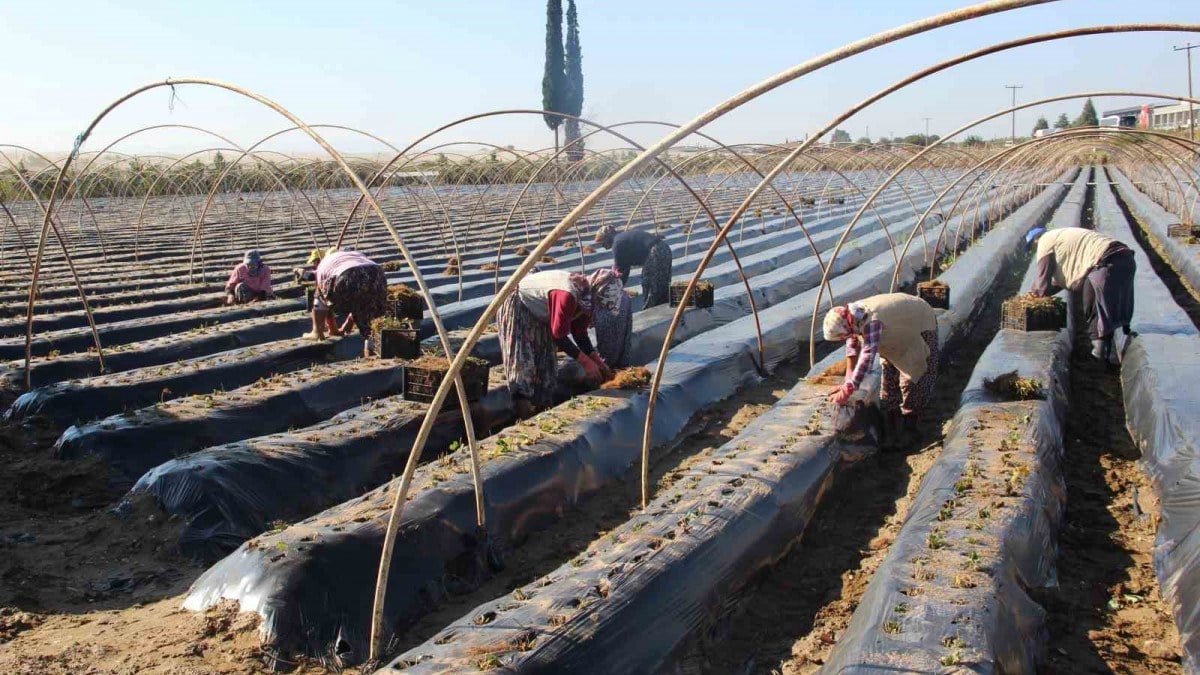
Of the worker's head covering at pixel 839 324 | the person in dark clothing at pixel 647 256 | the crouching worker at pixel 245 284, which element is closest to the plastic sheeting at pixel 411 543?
the worker's head covering at pixel 839 324

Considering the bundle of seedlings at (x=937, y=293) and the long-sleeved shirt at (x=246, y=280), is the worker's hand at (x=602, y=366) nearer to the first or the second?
the bundle of seedlings at (x=937, y=293)

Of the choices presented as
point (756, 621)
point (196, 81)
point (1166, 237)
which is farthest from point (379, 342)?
point (1166, 237)

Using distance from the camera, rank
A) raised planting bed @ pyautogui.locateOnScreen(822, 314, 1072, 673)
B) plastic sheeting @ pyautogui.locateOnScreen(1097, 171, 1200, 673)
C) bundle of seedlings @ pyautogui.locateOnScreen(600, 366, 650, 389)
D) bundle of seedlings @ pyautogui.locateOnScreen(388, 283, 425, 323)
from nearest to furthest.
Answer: raised planting bed @ pyautogui.locateOnScreen(822, 314, 1072, 673), plastic sheeting @ pyautogui.locateOnScreen(1097, 171, 1200, 673), bundle of seedlings @ pyautogui.locateOnScreen(600, 366, 650, 389), bundle of seedlings @ pyautogui.locateOnScreen(388, 283, 425, 323)

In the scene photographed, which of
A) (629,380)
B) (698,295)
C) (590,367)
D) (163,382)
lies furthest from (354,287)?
(698,295)

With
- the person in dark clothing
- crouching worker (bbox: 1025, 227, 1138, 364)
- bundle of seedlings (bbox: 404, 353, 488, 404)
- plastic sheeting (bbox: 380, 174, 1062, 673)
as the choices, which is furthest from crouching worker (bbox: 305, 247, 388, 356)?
crouching worker (bbox: 1025, 227, 1138, 364)

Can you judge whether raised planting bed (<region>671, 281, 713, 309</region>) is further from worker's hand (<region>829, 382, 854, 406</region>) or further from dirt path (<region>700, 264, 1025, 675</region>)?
worker's hand (<region>829, 382, 854, 406</region>)

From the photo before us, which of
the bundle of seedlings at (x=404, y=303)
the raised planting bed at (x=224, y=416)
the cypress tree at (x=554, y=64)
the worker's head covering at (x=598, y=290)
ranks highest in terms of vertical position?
the cypress tree at (x=554, y=64)

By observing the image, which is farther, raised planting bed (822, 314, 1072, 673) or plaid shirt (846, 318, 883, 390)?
plaid shirt (846, 318, 883, 390)

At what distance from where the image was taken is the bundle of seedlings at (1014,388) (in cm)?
684

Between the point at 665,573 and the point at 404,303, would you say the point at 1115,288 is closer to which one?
the point at 665,573

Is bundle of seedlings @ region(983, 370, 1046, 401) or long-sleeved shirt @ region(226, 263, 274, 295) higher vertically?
long-sleeved shirt @ region(226, 263, 274, 295)

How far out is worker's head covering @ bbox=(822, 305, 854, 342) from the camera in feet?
20.7

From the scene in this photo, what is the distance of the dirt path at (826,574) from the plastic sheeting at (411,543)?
4.84 feet

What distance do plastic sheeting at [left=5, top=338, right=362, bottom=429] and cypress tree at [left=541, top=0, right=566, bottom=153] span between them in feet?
170
